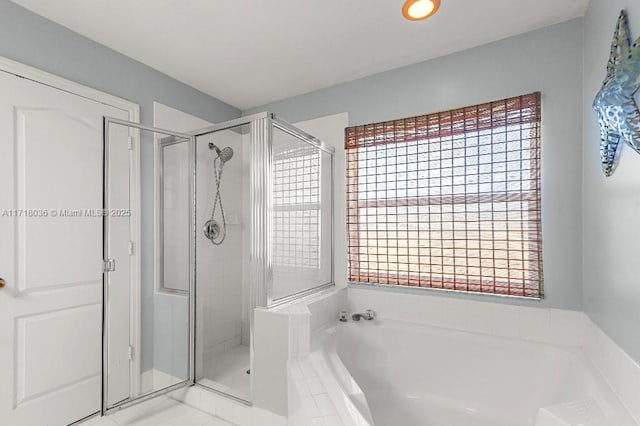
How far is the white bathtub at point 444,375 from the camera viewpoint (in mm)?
1547

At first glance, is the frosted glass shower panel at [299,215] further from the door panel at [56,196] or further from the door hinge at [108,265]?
the door panel at [56,196]

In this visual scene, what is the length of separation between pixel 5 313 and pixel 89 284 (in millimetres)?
384

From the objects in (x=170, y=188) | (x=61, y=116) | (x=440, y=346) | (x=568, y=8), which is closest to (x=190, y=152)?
(x=170, y=188)

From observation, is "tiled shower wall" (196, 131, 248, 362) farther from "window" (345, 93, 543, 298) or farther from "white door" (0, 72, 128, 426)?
"window" (345, 93, 543, 298)

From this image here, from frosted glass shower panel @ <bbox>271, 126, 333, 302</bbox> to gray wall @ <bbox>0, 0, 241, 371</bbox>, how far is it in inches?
36.1

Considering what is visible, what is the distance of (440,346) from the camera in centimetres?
197

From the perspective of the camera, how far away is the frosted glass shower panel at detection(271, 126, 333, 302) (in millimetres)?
1943

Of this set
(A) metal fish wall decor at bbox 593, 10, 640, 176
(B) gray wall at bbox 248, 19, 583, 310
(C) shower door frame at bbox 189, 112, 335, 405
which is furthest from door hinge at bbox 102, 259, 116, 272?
(A) metal fish wall decor at bbox 593, 10, 640, 176

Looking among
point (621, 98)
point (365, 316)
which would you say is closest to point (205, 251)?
point (365, 316)

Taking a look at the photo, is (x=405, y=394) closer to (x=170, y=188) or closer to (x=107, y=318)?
(x=107, y=318)

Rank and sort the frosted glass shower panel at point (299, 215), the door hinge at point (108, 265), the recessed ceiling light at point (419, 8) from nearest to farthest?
the recessed ceiling light at point (419, 8)
the door hinge at point (108, 265)
the frosted glass shower panel at point (299, 215)

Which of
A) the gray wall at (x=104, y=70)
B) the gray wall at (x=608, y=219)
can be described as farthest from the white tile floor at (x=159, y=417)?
the gray wall at (x=608, y=219)

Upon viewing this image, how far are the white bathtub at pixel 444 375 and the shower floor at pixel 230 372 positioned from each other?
1.56 feet

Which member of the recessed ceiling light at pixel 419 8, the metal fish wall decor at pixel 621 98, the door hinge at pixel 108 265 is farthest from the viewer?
the door hinge at pixel 108 265
